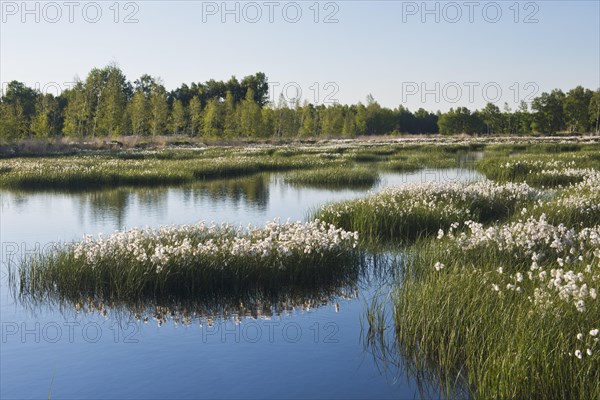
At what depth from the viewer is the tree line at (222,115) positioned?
261ft

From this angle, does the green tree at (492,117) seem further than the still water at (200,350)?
Yes

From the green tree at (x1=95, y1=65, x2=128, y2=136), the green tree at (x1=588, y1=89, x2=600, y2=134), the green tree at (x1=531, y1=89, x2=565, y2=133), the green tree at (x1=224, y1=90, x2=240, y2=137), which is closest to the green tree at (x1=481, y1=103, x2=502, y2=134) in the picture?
the green tree at (x1=531, y1=89, x2=565, y2=133)

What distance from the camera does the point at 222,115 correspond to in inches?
3775

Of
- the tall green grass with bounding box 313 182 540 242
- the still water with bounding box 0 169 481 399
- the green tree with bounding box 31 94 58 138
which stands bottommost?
the still water with bounding box 0 169 481 399

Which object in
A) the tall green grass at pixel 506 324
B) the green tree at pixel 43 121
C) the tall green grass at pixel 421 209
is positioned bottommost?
the tall green grass at pixel 506 324

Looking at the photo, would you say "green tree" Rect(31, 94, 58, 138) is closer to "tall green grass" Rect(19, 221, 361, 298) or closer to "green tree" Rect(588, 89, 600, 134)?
→ "tall green grass" Rect(19, 221, 361, 298)

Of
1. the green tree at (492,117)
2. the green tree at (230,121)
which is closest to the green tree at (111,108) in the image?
the green tree at (230,121)

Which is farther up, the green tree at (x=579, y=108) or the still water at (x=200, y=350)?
the green tree at (x=579, y=108)

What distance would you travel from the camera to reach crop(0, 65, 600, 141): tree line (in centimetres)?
7944

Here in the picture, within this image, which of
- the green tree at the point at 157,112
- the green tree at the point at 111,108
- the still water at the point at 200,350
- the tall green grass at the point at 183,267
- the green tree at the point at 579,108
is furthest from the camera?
the green tree at the point at 579,108

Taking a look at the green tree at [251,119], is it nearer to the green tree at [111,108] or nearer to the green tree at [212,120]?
the green tree at [212,120]

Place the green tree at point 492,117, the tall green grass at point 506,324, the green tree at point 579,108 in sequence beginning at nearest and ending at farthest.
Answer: the tall green grass at point 506,324 < the green tree at point 579,108 < the green tree at point 492,117

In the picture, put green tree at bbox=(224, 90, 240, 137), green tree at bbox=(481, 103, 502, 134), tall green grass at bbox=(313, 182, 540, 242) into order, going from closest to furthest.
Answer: tall green grass at bbox=(313, 182, 540, 242), green tree at bbox=(224, 90, 240, 137), green tree at bbox=(481, 103, 502, 134)

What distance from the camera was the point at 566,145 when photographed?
53.8m
